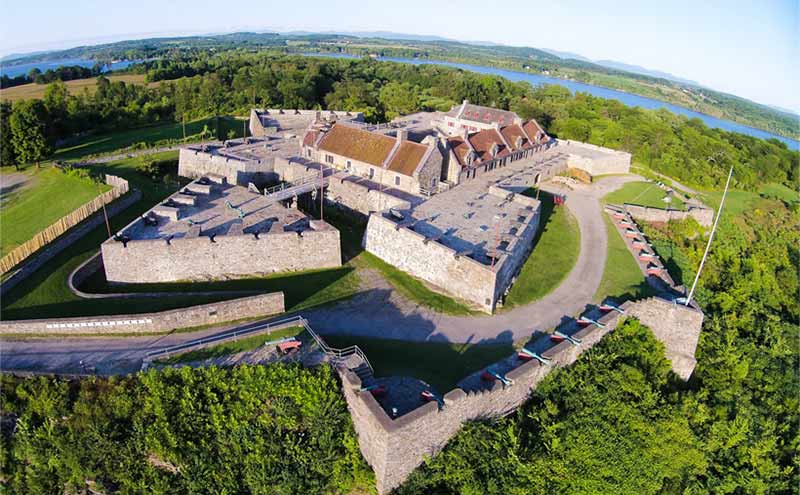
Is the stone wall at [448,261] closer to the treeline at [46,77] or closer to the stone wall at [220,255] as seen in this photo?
the stone wall at [220,255]

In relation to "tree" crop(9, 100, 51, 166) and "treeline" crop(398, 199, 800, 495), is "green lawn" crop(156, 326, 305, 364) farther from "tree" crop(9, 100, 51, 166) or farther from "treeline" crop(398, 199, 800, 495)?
"tree" crop(9, 100, 51, 166)

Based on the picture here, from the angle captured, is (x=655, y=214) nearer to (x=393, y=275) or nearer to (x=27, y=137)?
(x=393, y=275)

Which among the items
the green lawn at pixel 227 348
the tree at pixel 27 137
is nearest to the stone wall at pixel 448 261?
the green lawn at pixel 227 348

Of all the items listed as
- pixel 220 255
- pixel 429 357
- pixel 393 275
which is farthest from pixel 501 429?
pixel 220 255

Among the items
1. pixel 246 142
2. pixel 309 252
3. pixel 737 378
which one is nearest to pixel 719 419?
pixel 737 378

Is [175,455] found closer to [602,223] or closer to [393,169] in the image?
[393,169]

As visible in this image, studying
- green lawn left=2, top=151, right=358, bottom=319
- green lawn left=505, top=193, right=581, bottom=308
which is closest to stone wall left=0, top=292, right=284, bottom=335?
green lawn left=2, top=151, right=358, bottom=319

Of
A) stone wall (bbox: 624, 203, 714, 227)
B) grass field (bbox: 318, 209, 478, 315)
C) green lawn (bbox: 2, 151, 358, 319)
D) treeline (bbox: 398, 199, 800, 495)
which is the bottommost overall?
treeline (bbox: 398, 199, 800, 495)
